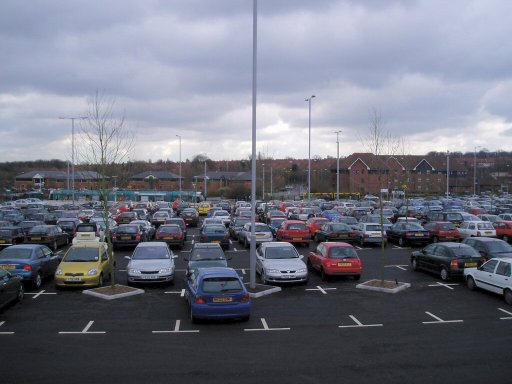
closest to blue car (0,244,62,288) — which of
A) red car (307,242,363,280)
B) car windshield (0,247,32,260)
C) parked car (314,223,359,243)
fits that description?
car windshield (0,247,32,260)

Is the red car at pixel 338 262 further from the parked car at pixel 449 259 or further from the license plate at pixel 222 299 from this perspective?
the license plate at pixel 222 299

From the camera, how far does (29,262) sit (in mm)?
16922

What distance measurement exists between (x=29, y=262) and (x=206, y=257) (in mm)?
5975

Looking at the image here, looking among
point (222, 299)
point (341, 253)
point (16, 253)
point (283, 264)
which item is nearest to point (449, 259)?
point (341, 253)

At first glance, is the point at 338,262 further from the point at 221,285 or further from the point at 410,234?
the point at 410,234

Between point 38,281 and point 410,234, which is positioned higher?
point 410,234

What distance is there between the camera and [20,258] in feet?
56.8

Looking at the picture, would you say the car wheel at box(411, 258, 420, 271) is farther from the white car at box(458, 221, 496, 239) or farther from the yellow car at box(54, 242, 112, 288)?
the yellow car at box(54, 242, 112, 288)

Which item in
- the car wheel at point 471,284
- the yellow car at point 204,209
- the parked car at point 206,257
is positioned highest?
the parked car at point 206,257

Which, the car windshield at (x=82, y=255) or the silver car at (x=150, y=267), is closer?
the silver car at (x=150, y=267)

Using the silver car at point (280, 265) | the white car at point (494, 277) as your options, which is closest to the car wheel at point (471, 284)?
the white car at point (494, 277)

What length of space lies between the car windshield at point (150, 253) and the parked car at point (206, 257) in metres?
0.93

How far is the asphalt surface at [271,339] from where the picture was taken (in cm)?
921

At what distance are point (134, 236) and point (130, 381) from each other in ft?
63.4
